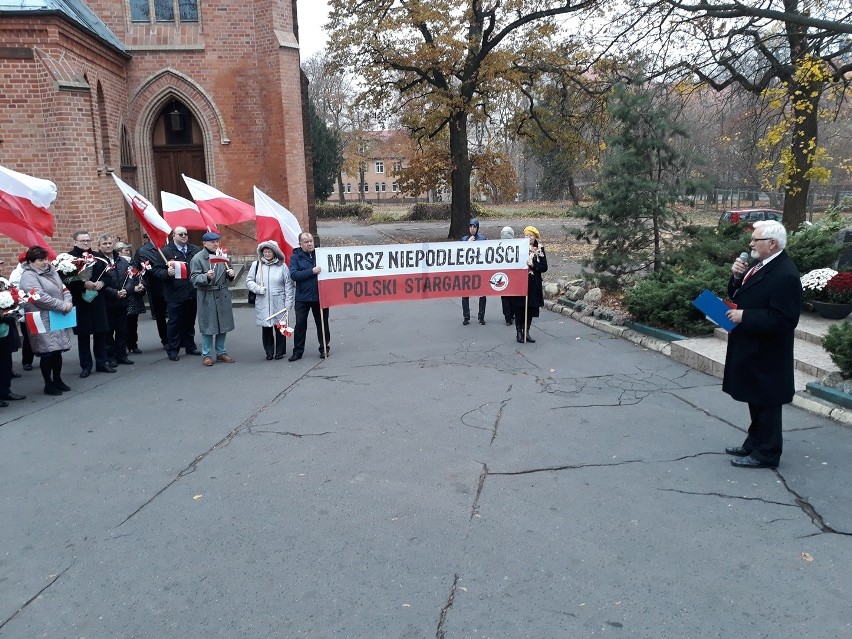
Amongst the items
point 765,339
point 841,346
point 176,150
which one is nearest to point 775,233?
point 765,339

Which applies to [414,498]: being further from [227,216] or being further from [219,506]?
[227,216]

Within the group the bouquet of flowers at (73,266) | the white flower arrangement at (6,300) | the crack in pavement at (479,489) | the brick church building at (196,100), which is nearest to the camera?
the crack in pavement at (479,489)

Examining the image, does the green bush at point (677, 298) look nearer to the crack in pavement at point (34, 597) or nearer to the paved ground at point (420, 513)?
the paved ground at point (420, 513)

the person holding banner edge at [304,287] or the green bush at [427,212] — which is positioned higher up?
the green bush at [427,212]

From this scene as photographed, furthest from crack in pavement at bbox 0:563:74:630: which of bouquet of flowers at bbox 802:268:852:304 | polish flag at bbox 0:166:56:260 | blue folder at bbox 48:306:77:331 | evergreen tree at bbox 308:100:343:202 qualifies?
evergreen tree at bbox 308:100:343:202

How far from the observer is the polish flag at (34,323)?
816 centimetres

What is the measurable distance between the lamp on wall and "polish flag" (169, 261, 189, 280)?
32.9 ft

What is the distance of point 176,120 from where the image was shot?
18359 mm

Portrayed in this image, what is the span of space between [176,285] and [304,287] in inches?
77.9

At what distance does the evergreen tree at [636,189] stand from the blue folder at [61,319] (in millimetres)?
8700

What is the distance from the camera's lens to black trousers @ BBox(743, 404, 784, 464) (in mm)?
5535

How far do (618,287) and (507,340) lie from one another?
3.11 metres

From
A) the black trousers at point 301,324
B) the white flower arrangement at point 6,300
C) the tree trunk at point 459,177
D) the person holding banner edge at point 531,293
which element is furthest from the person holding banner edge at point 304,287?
the tree trunk at point 459,177

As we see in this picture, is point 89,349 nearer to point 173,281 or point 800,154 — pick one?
point 173,281
